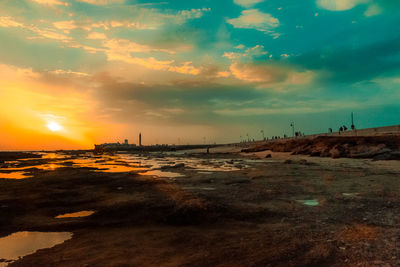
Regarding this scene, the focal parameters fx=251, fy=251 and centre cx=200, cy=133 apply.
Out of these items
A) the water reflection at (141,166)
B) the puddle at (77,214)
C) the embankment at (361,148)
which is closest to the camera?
the puddle at (77,214)

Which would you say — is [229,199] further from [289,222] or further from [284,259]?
[284,259]

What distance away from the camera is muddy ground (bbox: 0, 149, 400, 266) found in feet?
14.5

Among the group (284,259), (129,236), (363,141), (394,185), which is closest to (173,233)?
(129,236)

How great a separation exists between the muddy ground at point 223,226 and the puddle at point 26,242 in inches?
11.4

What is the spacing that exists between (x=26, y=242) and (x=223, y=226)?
15.3 feet

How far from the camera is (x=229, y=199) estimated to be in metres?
9.19

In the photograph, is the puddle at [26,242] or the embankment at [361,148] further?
the embankment at [361,148]

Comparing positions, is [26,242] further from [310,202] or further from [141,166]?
[141,166]

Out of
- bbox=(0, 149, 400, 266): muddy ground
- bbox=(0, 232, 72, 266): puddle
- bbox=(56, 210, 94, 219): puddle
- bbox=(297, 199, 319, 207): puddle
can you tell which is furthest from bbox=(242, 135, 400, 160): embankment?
bbox=(0, 232, 72, 266): puddle

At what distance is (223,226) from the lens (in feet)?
21.0

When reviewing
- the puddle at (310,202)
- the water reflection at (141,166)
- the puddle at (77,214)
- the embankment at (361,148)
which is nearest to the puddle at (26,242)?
the puddle at (77,214)

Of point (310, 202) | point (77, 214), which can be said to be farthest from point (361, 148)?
point (77, 214)

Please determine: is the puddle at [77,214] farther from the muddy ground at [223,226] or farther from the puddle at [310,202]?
the puddle at [310,202]

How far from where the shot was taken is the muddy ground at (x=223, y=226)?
4418 mm
